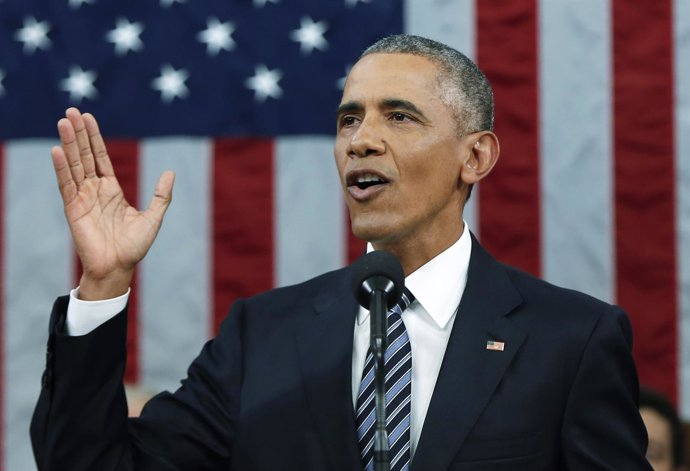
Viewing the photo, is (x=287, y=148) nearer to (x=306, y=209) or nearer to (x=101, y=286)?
(x=306, y=209)

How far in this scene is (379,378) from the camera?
1.58 meters

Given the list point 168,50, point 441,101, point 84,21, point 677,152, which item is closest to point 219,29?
point 168,50

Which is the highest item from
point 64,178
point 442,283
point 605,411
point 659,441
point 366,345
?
point 64,178

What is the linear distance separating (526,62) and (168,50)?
132 cm

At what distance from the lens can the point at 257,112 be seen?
4109 millimetres

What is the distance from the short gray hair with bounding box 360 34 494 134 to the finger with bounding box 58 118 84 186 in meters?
0.66

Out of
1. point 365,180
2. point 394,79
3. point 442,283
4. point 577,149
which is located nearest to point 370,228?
point 365,180

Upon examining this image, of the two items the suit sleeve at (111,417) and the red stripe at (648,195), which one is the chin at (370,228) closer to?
the suit sleeve at (111,417)

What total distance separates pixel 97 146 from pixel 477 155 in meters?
0.80

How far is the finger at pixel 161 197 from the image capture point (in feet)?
6.73

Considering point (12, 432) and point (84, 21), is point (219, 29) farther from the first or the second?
point (12, 432)

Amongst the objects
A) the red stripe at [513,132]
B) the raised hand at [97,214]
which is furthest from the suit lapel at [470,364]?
the red stripe at [513,132]

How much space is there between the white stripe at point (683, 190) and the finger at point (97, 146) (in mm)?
2515

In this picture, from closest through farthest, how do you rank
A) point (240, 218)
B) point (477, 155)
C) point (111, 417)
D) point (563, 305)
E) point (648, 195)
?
point (111, 417) < point (563, 305) < point (477, 155) < point (648, 195) < point (240, 218)
